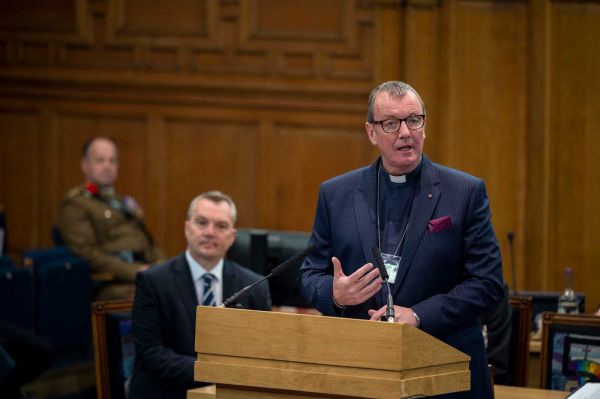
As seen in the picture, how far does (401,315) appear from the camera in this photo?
295 cm

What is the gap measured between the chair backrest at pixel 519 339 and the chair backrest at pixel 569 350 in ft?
1.05

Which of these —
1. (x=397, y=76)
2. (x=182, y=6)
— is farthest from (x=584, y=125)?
(x=182, y=6)

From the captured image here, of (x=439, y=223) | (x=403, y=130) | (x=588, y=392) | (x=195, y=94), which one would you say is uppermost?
(x=195, y=94)

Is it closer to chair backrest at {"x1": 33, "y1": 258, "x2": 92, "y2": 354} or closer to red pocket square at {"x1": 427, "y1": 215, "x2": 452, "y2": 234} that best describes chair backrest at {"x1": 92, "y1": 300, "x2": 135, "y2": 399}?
chair backrest at {"x1": 33, "y1": 258, "x2": 92, "y2": 354}

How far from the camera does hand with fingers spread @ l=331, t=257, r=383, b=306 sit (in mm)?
2850

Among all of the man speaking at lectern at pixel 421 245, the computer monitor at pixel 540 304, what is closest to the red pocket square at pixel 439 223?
the man speaking at lectern at pixel 421 245

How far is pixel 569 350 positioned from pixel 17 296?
281 centimetres

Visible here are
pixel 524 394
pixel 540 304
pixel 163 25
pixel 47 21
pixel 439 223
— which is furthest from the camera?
pixel 47 21

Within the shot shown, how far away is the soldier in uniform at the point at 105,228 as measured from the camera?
21.5ft

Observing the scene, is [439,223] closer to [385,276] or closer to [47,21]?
[385,276]

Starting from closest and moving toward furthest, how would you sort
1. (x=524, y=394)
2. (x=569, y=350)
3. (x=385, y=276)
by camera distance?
(x=385, y=276) < (x=524, y=394) < (x=569, y=350)

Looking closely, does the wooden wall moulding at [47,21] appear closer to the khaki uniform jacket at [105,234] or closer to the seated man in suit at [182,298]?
the khaki uniform jacket at [105,234]

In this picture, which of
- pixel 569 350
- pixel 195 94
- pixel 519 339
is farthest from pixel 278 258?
pixel 195 94

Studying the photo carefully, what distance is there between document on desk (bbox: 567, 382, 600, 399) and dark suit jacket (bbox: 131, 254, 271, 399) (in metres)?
1.60
